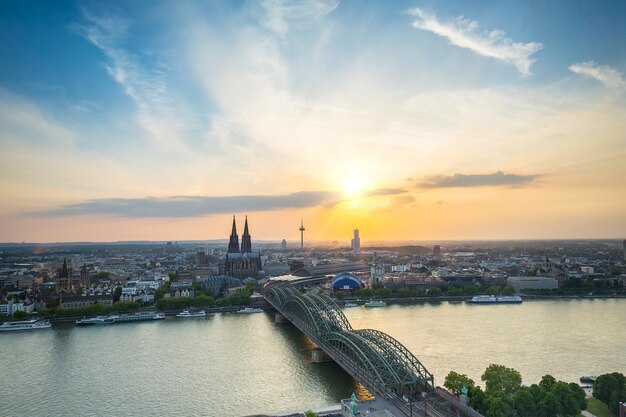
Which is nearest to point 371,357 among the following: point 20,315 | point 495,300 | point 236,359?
point 236,359

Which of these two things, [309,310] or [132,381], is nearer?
[132,381]

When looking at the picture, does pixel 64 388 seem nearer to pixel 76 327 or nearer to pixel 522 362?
pixel 76 327

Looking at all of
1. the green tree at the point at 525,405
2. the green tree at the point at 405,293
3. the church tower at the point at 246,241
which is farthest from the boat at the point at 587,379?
the church tower at the point at 246,241

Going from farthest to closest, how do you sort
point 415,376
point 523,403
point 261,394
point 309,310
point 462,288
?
1. point 462,288
2. point 309,310
3. point 261,394
4. point 415,376
5. point 523,403

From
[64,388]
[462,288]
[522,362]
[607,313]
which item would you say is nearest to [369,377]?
[522,362]

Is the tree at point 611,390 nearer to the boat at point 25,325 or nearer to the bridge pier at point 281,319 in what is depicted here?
the bridge pier at point 281,319

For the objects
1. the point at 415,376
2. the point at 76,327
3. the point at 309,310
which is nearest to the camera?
the point at 415,376

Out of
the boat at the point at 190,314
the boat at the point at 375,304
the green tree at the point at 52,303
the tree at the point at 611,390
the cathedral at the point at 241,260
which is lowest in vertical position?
the boat at the point at 375,304

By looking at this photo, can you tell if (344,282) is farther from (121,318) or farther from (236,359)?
(236,359)
